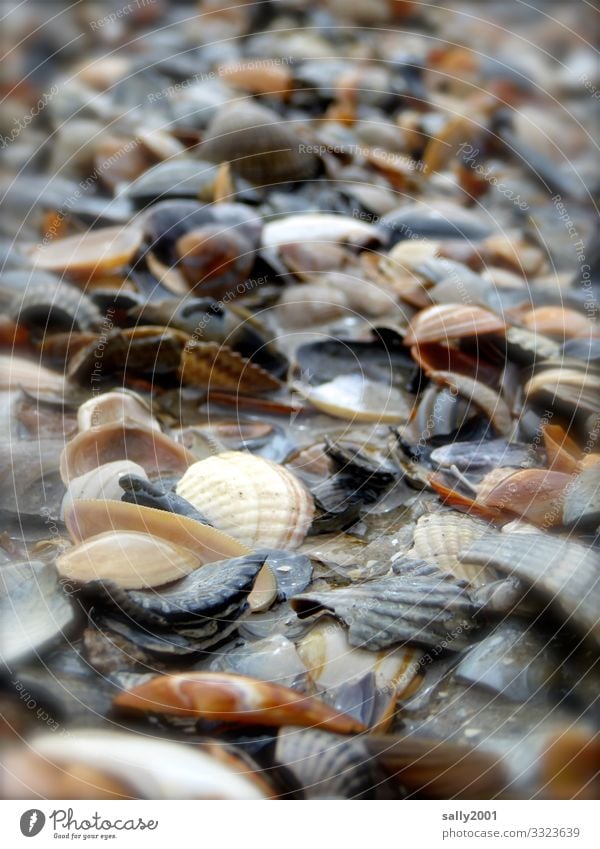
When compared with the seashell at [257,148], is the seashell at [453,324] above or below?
below

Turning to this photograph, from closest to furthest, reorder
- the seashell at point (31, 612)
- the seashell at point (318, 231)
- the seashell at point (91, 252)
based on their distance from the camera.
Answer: the seashell at point (31, 612)
the seashell at point (91, 252)
the seashell at point (318, 231)

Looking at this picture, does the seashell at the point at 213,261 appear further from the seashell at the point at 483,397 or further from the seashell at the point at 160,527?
the seashell at the point at 160,527

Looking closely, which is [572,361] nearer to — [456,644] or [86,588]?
[456,644]

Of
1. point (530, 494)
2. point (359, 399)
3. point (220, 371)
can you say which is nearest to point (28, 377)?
point (220, 371)

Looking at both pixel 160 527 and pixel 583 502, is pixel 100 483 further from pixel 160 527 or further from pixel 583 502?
pixel 583 502

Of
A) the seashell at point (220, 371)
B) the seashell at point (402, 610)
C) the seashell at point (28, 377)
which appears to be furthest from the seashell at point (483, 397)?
the seashell at point (28, 377)
